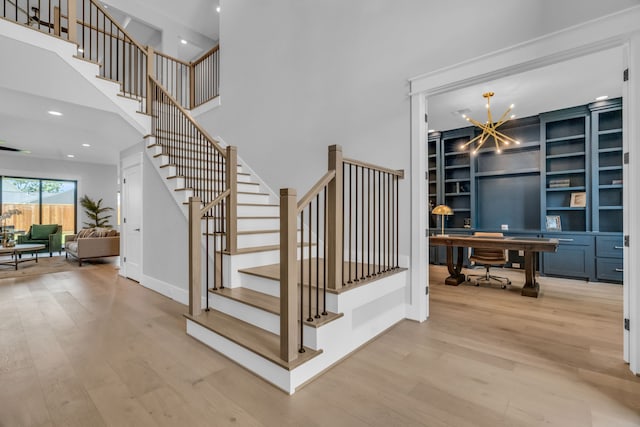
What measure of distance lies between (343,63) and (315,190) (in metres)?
2.21

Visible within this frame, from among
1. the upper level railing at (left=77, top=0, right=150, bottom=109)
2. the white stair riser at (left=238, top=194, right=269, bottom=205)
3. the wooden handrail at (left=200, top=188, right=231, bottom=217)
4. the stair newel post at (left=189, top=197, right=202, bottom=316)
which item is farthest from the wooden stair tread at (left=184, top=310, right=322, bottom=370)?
the upper level railing at (left=77, top=0, right=150, bottom=109)

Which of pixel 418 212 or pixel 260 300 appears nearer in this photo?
pixel 260 300

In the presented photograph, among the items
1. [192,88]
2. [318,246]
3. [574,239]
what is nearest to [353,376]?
[318,246]

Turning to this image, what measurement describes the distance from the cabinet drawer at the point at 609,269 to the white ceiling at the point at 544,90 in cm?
255

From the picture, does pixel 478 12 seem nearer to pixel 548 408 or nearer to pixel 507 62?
pixel 507 62

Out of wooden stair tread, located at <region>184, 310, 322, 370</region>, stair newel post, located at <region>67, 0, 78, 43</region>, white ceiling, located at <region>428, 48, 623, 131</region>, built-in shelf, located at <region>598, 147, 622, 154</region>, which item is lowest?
wooden stair tread, located at <region>184, 310, 322, 370</region>

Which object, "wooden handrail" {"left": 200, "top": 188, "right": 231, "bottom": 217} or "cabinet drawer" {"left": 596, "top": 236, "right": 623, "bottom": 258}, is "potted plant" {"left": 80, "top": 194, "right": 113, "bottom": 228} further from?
"cabinet drawer" {"left": 596, "top": 236, "right": 623, "bottom": 258}

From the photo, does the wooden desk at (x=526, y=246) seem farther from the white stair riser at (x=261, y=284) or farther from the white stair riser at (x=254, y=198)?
the white stair riser at (x=261, y=284)

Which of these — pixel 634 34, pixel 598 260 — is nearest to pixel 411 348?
pixel 634 34

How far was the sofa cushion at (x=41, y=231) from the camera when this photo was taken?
8.29 meters

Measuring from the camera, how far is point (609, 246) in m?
Result: 4.65

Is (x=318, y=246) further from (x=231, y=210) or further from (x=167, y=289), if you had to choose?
(x=167, y=289)

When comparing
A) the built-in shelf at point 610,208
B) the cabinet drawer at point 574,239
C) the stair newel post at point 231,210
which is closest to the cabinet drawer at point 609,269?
the cabinet drawer at point 574,239

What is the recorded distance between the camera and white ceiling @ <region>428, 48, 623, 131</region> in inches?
145
